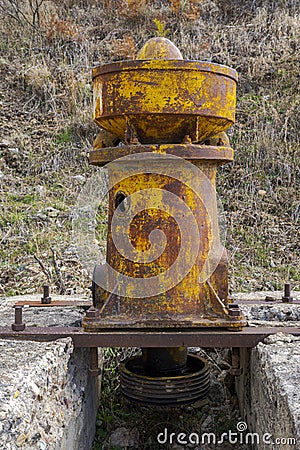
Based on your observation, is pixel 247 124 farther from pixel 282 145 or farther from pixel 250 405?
pixel 250 405

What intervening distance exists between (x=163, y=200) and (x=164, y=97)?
1.90 ft

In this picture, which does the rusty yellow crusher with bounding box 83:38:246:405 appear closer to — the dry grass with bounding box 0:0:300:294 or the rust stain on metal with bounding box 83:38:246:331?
the rust stain on metal with bounding box 83:38:246:331

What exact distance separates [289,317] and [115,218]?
5.17 feet

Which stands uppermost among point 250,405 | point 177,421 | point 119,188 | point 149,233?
point 119,188

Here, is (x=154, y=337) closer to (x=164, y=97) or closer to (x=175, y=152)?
(x=175, y=152)

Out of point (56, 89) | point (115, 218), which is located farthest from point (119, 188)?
point (56, 89)

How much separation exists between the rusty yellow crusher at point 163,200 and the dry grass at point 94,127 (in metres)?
2.46

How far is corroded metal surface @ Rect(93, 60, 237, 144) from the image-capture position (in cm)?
316

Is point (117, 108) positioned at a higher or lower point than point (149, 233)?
higher

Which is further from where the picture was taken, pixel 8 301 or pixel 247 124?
pixel 247 124

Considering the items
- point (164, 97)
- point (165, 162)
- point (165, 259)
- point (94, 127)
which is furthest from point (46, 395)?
Result: point (94, 127)

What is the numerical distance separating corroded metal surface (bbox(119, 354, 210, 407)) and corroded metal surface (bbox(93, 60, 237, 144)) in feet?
4.55

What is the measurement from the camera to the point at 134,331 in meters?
3.23

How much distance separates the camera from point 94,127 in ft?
26.8
